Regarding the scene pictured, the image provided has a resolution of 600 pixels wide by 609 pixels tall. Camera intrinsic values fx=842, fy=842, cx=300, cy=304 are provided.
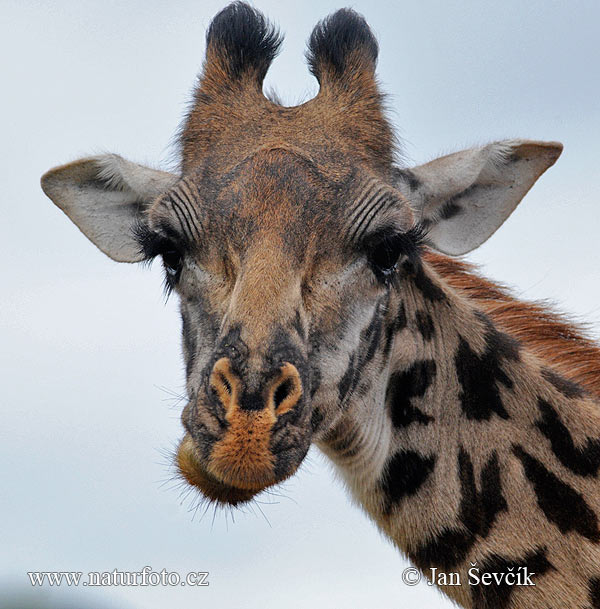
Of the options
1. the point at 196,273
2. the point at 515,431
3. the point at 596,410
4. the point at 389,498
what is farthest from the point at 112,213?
the point at 596,410

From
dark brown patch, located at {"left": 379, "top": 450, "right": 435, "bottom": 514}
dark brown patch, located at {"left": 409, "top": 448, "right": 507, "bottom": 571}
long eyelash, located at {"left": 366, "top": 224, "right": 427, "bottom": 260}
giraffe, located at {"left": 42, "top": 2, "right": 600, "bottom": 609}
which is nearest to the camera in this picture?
giraffe, located at {"left": 42, "top": 2, "right": 600, "bottom": 609}

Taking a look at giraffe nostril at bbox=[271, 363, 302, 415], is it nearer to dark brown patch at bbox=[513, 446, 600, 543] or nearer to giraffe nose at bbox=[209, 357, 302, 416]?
giraffe nose at bbox=[209, 357, 302, 416]

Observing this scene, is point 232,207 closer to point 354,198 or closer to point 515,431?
point 354,198

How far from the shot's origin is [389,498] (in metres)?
7.38

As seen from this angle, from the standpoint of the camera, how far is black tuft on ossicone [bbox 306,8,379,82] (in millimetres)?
8258

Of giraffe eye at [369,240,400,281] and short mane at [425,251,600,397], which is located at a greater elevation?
giraffe eye at [369,240,400,281]

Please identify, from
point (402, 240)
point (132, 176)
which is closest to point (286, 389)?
point (402, 240)

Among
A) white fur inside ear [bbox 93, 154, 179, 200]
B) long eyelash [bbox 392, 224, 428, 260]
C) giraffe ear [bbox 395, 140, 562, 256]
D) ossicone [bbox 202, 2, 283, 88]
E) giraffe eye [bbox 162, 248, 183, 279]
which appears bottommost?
giraffe eye [bbox 162, 248, 183, 279]

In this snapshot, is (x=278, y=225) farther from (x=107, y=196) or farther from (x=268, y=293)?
(x=107, y=196)

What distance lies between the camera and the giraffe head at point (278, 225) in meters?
5.70

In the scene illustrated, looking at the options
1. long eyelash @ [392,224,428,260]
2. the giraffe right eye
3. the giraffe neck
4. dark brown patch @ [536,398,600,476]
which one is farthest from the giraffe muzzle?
dark brown patch @ [536,398,600,476]

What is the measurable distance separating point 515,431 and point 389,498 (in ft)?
4.13

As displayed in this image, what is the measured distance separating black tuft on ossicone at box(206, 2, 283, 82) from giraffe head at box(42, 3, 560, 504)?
17 millimetres

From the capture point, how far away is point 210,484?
19.3 feet
